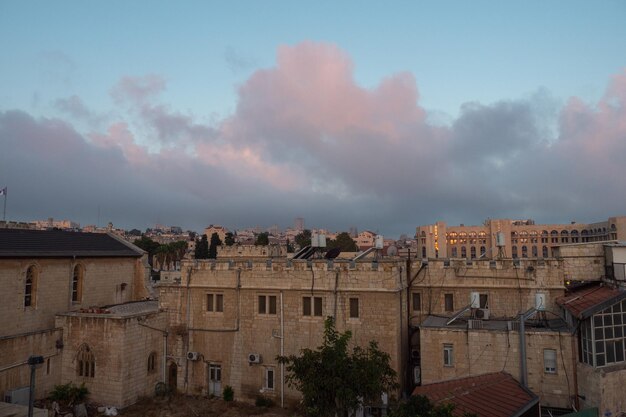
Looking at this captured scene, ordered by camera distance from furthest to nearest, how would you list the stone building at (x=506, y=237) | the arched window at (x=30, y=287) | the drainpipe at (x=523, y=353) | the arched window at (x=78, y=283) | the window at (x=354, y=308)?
1. the stone building at (x=506, y=237)
2. the arched window at (x=78, y=283)
3. the arched window at (x=30, y=287)
4. the window at (x=354, y=308)
5. the drainpipe at (x=523, y=353)

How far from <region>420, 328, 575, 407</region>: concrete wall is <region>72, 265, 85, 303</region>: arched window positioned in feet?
68.6

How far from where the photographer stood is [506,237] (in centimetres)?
12650

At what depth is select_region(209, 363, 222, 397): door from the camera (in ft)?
80.7

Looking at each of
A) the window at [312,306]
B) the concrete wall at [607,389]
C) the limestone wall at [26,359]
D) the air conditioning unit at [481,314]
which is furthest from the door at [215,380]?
the concrete wall at [607,389]

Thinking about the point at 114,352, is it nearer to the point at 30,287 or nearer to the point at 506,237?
the point at 30,287

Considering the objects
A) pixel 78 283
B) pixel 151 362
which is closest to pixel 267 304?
pixel 151 362

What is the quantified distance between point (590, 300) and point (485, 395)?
657 cm

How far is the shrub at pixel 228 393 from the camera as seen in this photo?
23.8m

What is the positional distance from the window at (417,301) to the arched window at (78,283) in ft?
67.0

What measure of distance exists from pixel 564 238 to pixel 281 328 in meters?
128

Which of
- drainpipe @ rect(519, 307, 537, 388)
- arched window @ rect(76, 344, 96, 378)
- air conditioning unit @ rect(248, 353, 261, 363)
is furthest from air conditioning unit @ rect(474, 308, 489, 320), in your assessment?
arched window @ rect(76, 344, 96, 378)

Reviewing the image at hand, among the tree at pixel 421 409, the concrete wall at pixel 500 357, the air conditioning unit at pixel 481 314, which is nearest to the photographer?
the tree at pixel 421 409

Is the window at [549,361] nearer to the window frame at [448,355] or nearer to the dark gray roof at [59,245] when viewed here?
the window frame at [448,355]

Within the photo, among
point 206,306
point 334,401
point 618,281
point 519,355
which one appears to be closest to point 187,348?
point 206,306
